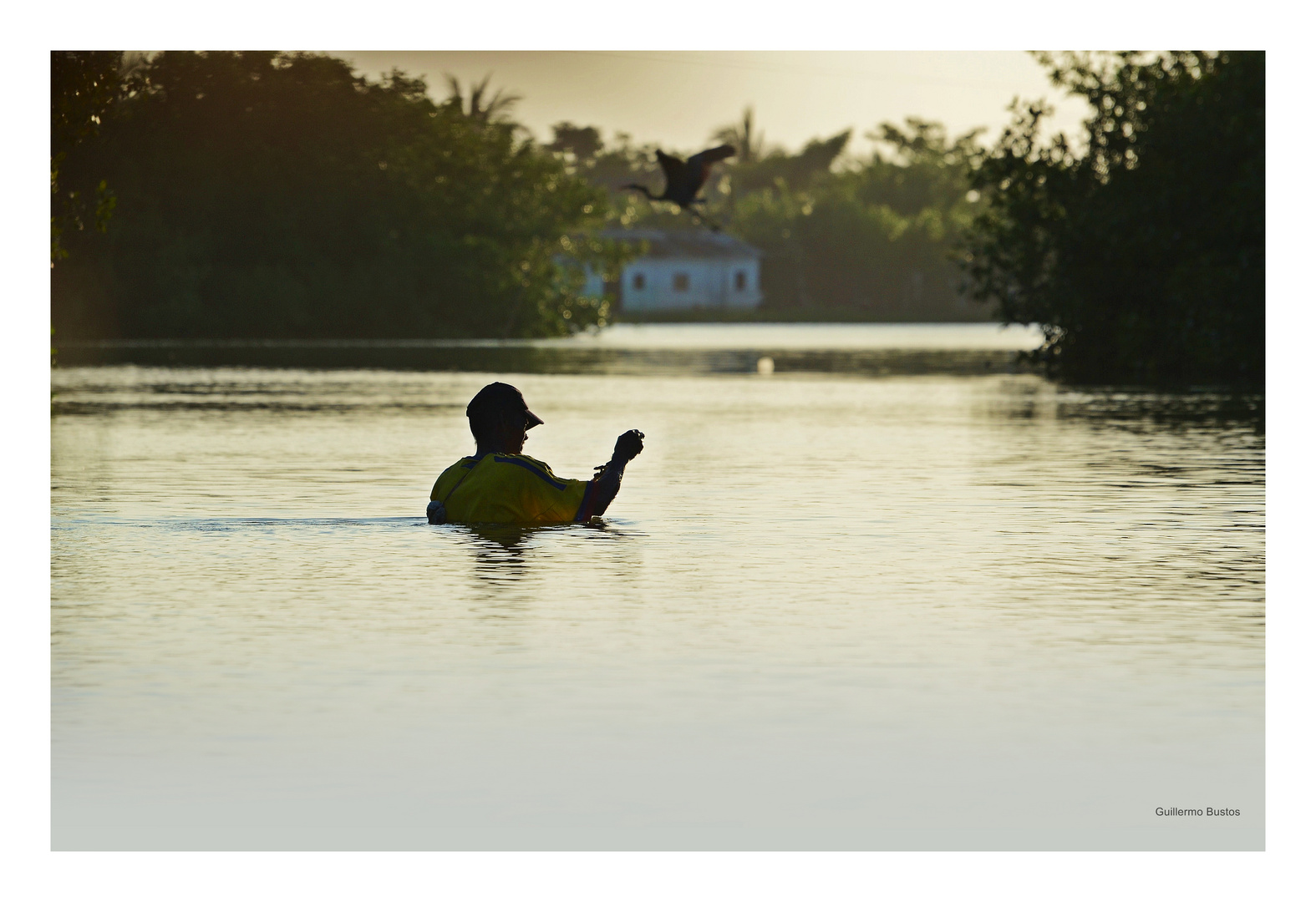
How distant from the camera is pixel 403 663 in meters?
9.47

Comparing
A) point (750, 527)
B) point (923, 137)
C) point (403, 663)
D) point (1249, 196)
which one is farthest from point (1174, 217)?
point (923, 137)

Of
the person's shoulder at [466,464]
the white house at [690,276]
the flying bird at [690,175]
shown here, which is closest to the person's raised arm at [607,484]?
the person's shoulder at [466,464]

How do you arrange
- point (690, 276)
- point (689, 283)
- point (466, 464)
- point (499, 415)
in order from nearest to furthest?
point (499, 415)
point (466, 464)
point (690, 276)
point (689, 283)

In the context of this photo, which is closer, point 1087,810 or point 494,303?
point 1087,810

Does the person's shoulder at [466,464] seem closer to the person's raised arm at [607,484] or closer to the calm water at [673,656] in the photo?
the calm water at [673,656]

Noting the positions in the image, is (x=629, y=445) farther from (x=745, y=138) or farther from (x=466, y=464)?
(x=745, y=138)

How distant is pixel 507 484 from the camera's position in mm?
13922

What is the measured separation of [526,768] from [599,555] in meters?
5.29

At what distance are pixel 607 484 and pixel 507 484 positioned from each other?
0.61 metres

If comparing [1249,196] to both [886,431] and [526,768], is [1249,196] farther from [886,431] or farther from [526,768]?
[526,768]

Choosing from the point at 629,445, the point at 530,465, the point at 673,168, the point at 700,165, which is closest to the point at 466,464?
the point at 530,465

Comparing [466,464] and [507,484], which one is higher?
[466,464]

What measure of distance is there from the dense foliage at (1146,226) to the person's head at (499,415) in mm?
22475

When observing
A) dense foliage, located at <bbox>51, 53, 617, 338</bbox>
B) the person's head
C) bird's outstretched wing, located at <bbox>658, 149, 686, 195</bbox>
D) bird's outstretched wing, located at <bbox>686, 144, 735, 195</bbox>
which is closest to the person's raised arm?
the person's head
